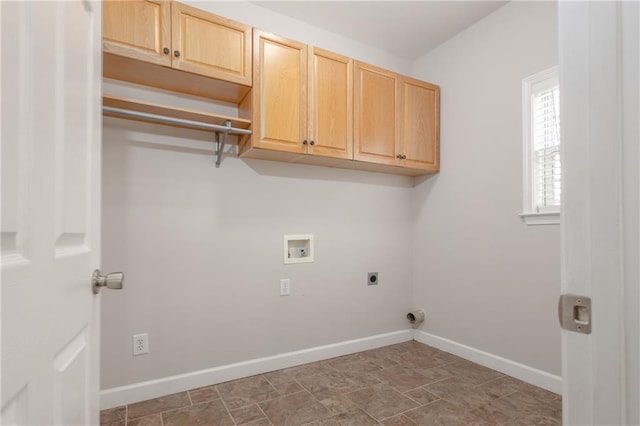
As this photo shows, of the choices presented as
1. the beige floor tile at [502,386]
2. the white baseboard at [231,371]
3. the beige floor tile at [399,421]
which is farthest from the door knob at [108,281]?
the beige floor tile at [502,386]

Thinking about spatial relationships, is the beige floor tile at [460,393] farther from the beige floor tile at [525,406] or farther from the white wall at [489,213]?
the white wall at [489,213]

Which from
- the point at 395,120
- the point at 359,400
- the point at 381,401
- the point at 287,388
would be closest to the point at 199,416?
the point at 287,388

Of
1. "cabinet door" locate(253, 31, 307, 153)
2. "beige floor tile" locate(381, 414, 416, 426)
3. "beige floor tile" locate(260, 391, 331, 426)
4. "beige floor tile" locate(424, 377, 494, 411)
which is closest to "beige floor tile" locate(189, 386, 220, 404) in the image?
"beige floor tile" locate(260, 391, 331, 426)

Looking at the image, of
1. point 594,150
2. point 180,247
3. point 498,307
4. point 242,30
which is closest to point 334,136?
point 242,30

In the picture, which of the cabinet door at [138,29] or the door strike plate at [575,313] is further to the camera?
the cabinet door at [138,29]

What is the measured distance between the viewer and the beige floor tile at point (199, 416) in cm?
177

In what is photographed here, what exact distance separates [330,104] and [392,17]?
0.91m

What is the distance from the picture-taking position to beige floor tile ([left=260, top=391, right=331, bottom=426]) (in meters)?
1.80

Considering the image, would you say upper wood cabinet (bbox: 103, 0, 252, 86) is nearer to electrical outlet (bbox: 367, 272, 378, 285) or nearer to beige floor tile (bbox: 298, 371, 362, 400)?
electrical outlet (bbox: 367, 272, 378, 285)

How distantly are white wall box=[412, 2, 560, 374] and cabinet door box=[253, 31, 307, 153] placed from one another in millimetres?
1362

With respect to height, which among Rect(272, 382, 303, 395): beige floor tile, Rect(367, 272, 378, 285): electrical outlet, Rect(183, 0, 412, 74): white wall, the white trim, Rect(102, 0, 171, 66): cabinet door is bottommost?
Rect(272, 382, 303, 395): beige floor tile

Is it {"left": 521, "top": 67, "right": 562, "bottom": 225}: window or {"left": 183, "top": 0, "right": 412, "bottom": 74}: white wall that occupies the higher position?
{"left": 183, "top": 0, "right": 412, "bottom": 74}: white wall

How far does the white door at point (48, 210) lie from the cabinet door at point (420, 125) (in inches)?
89.3

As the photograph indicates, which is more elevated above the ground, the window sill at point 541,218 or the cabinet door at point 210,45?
the cabinet door at point 210,45
